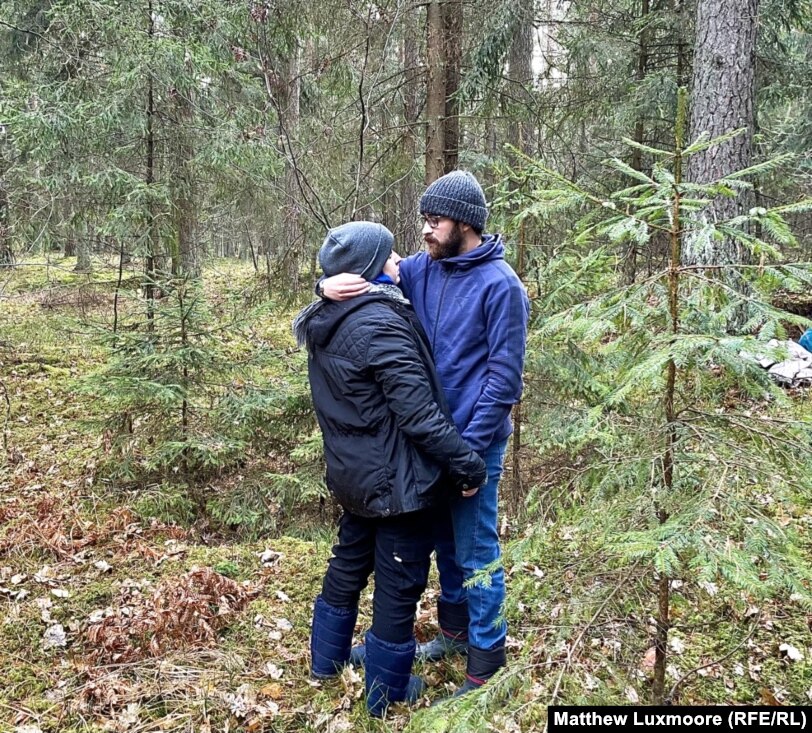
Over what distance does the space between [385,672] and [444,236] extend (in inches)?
84.5

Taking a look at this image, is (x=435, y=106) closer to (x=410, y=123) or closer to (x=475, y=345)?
(x=410, y=123)

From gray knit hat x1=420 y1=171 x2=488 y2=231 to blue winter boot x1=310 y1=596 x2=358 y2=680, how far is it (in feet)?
6.79

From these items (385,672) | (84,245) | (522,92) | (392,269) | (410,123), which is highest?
(522,92)

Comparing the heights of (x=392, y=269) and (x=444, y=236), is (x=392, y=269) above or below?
below

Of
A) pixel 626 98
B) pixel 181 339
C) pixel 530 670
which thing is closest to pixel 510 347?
pixel 530 670

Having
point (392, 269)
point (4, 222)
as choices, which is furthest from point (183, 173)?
point (392, 269)

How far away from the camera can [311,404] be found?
5.69 m

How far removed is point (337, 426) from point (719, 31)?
7235mm

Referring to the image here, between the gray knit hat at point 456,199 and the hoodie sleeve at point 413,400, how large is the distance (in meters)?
0.62

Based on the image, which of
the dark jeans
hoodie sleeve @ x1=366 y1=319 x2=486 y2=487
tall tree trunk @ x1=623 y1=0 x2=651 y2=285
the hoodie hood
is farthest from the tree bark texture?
the dark jeans

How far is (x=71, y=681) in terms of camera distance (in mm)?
3260

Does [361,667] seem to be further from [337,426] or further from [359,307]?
[359,307]

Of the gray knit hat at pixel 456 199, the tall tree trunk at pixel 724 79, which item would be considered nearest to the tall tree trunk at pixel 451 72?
the tall tree trunk at pixel 724 79
